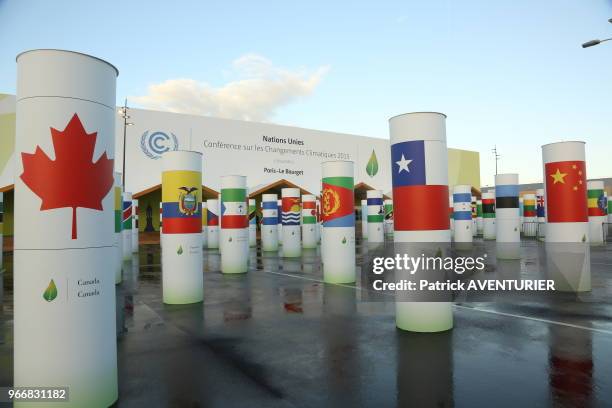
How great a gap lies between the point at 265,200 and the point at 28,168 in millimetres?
17654

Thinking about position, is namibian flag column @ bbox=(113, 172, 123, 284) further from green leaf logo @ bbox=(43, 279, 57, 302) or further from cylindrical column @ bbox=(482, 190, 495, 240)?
cylindrical column @ bbox=(482, 190, 495, 240)

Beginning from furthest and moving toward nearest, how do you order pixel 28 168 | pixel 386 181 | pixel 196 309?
1. pixel 386 181
2. pixel 196 309
3. pixel 28 168

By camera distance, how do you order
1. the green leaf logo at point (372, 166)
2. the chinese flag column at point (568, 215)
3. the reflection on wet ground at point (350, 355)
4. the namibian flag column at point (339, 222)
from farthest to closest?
the green leaf logo at point (372, 166) → the namibian flag column at point (339, 222) → the chinese flag column at point (568, 215) → the reflection on wet ground at point (350, 355)

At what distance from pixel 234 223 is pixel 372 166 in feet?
99.4

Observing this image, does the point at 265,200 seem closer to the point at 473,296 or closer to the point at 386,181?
the point at 473,296

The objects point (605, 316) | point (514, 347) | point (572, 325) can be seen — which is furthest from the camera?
point (605, 316)

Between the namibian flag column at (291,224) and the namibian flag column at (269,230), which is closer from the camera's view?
the namibian flag column at (291,224)

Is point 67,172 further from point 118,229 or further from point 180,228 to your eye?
point 118,229

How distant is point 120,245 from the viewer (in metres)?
13.0

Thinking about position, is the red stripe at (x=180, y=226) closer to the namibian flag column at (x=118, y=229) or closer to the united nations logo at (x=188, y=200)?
the united nations logo at (x=188, y=200)

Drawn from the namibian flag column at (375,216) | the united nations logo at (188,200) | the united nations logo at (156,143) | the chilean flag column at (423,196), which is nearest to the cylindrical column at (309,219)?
the namibian flag column at (375,216)

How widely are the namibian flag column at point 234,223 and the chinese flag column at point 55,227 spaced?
9194 millimetres

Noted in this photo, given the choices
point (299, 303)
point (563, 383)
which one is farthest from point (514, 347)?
point (299, 303)

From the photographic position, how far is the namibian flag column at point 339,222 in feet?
38.2
